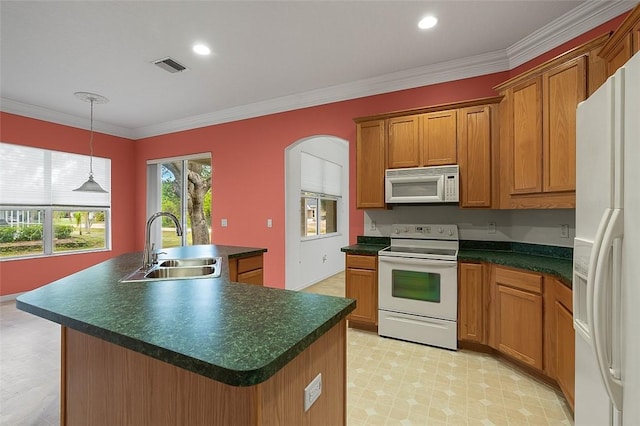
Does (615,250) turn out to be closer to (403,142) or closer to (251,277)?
(403,142)

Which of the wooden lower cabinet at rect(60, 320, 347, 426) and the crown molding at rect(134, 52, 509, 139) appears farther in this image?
the crown molding at rect(134, 52, 509, 139)

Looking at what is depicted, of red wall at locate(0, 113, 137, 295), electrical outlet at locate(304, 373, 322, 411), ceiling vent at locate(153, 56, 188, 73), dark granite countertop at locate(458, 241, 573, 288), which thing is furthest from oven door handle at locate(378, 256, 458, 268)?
red wall at locate(0, 113, 137, 295)

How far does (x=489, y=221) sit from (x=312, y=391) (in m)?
2.80

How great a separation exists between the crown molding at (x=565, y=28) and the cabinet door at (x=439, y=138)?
0.81m

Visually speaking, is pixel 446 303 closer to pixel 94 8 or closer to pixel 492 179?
pixel 492 179

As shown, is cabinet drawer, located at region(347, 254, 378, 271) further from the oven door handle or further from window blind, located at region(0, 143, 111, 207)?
window blind, located at region(0, 143, 111, 207)

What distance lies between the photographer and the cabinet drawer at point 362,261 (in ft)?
10.2

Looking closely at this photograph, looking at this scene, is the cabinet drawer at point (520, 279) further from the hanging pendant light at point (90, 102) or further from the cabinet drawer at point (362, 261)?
the hanging pendant light at point (90, 102)

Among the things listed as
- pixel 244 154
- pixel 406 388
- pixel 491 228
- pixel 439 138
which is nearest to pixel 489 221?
pixel 491 228

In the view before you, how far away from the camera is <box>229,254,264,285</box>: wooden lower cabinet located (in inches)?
101

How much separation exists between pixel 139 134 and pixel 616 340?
6.74 meters

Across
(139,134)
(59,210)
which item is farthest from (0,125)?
(139,134)

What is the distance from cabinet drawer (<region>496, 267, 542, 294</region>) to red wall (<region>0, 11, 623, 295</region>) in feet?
5.26

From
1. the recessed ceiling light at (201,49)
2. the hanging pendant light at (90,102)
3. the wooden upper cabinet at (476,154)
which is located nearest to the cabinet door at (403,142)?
the wooden upper cabinet at (476,154)
